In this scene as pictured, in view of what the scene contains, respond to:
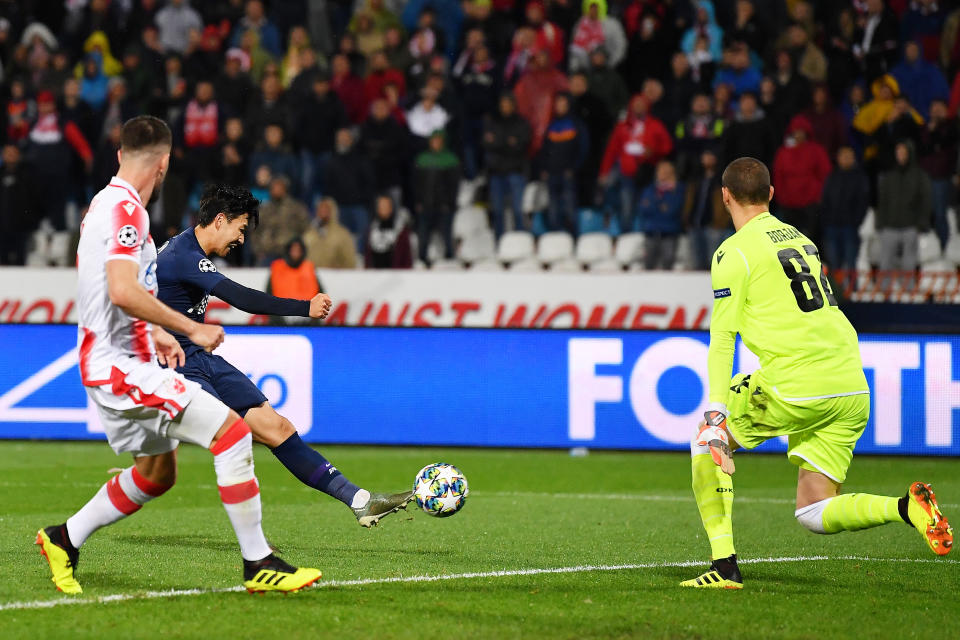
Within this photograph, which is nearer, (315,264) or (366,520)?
(366,520)

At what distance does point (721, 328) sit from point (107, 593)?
298 cm

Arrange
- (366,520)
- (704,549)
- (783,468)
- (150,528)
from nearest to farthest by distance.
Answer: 1. (366,520)
2. (704,549)
3. (150,528)
4. (783,468)

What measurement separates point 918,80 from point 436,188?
614 cm

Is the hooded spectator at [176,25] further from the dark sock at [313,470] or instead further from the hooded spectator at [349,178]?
the dark sock at [313,470]

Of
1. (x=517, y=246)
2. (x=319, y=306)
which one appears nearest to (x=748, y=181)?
(x=319, y=306)

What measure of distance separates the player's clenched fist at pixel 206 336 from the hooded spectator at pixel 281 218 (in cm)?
1194

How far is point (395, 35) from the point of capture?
19.6 m

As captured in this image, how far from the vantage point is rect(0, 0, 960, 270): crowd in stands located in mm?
17047

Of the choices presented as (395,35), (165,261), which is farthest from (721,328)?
(395,35)

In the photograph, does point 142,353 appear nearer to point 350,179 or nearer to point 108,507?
point 108,507

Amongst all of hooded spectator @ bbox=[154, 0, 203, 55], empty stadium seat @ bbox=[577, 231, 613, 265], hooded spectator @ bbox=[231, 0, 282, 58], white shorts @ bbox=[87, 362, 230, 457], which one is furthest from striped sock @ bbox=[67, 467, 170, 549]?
hooded spectator @ bbox=[154, 0, 203, 55]

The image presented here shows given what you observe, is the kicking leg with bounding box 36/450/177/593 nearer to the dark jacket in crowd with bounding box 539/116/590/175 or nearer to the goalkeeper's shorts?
the goalkeeper's shorts

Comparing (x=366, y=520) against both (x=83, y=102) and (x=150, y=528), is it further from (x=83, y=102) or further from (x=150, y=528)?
(x=83, y=102)

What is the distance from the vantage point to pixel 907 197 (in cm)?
1675
